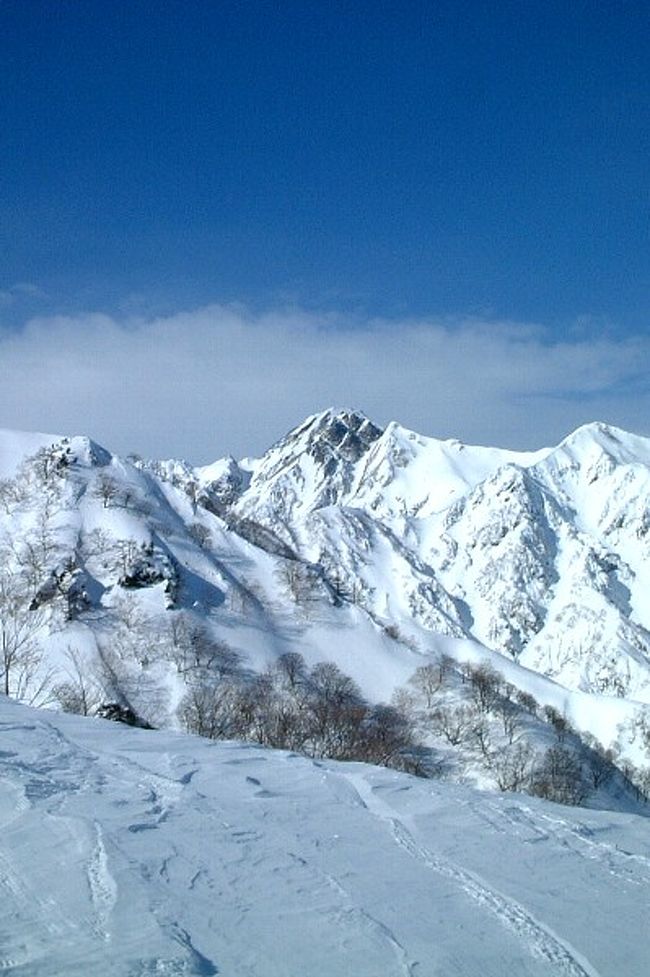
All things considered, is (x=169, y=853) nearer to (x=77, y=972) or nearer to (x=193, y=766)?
(x=77, y=972)

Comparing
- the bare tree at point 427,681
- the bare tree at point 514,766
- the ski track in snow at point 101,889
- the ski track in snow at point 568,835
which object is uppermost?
the ski track in snow at point 101,889

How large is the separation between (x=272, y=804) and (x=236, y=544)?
232ft

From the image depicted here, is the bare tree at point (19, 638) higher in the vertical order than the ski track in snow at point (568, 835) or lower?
lower

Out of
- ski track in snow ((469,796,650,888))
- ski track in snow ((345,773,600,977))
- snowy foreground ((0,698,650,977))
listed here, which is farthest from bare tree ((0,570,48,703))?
ski track in snow ((345,773,600,977))

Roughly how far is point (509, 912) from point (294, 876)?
8.20ft

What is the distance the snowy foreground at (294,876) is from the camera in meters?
6.30

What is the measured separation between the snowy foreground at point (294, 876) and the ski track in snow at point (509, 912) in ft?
0.08

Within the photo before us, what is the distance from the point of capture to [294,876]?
8.00 metres

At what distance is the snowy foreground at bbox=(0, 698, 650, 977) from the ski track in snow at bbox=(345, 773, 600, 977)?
24 millimetres

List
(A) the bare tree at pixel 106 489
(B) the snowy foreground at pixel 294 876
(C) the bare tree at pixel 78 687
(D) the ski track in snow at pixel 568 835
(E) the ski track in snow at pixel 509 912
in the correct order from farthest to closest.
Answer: (A) the bare tree at pixel 106 489 → (C) the bare tree at pixel 78 687 → (D) the ski track in snow at pixel 568 835 → (E) the ski track in snow at pixel 509 912 → (B) the snowy foreground at pixel 294 876

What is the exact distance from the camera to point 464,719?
172ft

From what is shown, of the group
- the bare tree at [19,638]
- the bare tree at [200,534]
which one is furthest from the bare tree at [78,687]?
the bare tree at [200,534]

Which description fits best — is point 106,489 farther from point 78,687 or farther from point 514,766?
point 514,766

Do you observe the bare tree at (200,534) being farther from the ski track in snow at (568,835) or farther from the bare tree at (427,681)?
the ski track in snow at (568,835)
